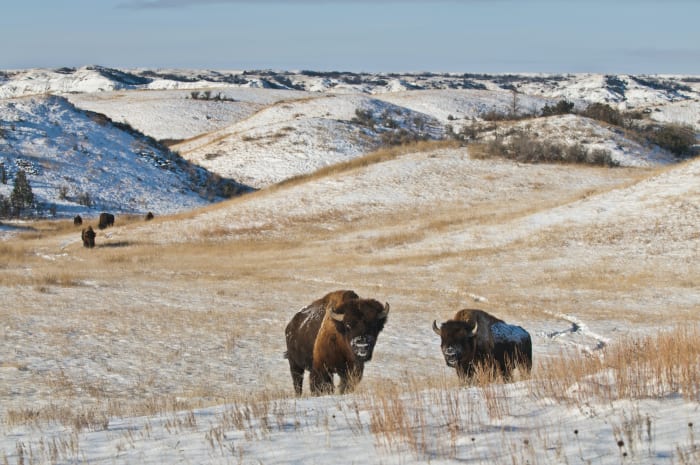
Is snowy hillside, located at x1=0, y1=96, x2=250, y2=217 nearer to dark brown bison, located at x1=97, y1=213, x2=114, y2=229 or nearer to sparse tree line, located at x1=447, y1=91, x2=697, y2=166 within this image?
dark brown bison, located at x1=97, y1=213, x2=114, y2=229

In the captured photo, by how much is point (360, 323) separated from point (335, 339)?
93cm

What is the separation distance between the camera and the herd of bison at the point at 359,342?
1023 cm

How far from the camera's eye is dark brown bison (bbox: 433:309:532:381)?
10992 mm

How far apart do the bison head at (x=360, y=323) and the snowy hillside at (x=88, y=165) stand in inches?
→ 1884

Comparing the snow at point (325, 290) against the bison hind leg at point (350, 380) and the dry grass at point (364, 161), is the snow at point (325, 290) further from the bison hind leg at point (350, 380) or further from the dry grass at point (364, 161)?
the dry grass at point (364, 161)

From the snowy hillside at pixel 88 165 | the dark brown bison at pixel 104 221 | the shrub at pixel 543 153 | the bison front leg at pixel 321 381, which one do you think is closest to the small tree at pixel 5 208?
the snowy hillside at pixel 88 165

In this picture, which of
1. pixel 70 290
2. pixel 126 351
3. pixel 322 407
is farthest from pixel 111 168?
pixel 322 407

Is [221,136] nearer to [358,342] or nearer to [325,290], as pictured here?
[325,290]

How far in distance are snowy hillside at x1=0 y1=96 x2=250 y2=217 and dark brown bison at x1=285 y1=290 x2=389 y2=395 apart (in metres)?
46.0

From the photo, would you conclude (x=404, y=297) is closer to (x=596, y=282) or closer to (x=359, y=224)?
(x=596, y=282)

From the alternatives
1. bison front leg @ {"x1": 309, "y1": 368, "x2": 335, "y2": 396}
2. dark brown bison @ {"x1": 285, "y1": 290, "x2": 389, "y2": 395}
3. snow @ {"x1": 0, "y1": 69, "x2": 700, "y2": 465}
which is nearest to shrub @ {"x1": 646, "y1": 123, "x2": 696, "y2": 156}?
snow @ {"x1": 0, "y1": 69, "x2": 700, "y2": 465}

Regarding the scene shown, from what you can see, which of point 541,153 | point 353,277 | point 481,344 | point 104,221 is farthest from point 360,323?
point 541,153

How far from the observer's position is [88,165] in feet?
204

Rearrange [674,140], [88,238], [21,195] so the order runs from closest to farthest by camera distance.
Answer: [88,238] → [21,195] → [674,140]
